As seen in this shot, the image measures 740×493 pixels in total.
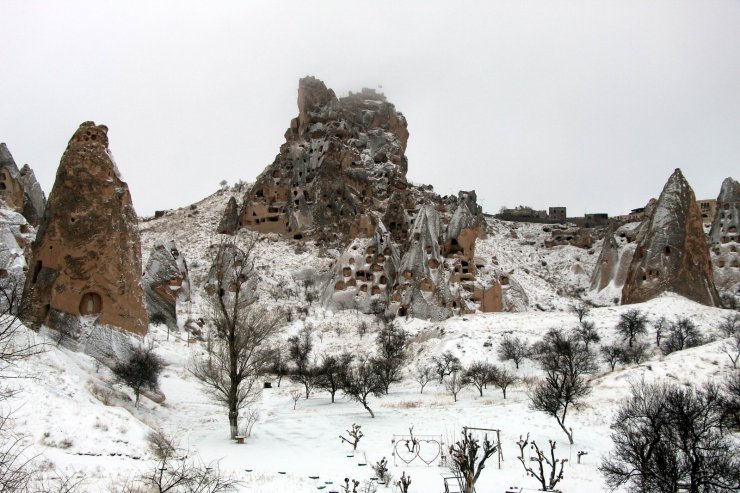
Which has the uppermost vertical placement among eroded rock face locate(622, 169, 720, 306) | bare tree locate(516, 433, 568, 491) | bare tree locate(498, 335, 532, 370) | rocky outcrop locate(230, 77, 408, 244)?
rocky outcrop locate(230, 77, 408, 244)

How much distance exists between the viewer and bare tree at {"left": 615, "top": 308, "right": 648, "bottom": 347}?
30.3m

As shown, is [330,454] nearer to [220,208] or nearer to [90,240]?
[90,240]

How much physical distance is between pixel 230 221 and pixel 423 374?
42.7 m

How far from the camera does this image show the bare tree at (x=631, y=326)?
30.3m

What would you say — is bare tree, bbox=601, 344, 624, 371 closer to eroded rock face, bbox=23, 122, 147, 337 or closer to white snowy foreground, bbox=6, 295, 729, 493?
white snowy foreground, bbox=6, 295, 729, 493

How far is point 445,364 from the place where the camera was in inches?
1192

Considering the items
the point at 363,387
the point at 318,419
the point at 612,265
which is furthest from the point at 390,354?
the point at 612,265

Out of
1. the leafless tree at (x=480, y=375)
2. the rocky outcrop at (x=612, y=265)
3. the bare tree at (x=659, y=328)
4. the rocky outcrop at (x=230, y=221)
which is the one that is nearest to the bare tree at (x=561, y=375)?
the leafless tree at (x=480, y=375)

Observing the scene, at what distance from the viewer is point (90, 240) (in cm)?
2242

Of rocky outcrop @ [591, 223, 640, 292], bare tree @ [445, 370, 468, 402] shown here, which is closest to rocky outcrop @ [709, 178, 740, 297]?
rocky outcrop @ [591, 223, 640, 292]

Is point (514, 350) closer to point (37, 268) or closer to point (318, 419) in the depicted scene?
point (318, 419)

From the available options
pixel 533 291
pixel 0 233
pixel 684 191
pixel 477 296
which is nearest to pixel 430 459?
pixel 0 233

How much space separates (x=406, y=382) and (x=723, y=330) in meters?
17.1

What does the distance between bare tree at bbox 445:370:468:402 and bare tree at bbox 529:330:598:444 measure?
352 centimetres
